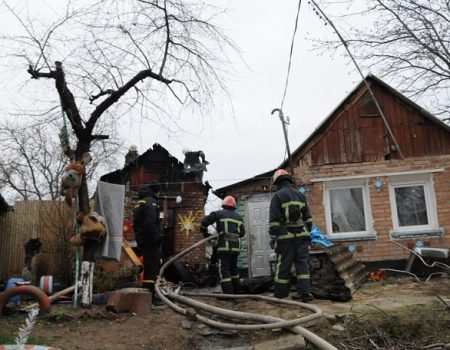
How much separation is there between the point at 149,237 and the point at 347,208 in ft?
20.7

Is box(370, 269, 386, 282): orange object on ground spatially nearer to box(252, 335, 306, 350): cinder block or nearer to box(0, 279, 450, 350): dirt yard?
box(0, 279, 450, 350): dirt yard

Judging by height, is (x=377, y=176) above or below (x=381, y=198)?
above

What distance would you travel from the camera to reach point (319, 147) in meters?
11.7

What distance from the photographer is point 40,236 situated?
35.5 feet

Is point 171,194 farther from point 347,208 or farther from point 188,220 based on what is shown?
point 347,208

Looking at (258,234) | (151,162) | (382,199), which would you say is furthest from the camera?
(151,162)

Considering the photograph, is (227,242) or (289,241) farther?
(227,242)

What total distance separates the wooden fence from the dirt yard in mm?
4035

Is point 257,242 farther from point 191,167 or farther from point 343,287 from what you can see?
point 343,287

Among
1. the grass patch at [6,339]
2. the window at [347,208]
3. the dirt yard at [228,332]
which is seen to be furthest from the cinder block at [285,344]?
the window at [347,208]

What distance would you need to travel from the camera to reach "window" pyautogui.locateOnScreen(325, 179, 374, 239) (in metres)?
11.3

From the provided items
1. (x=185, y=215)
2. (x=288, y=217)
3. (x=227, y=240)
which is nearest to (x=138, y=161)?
(x=185, y=215)

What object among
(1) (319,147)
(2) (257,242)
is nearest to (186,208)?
(2) (257,242)

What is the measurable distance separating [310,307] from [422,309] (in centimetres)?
163
